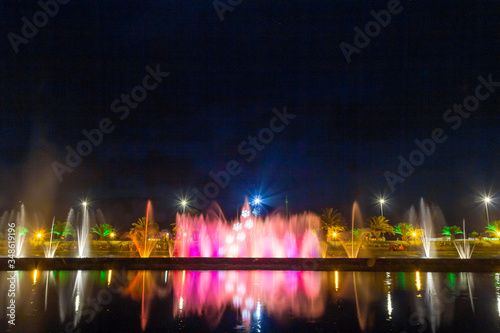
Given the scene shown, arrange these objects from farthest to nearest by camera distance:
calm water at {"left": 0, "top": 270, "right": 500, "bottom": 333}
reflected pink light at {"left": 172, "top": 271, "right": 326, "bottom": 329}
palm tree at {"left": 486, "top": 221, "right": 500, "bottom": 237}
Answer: palm tree at {"left": 486, "top": 221, "right": 500, "bottom": 237}, reflected pink light at {"left": 172, "top": 271, "right": 326, "bottom": 329}, calm water at {"left": 0, "top": 270, "right": 500, "bottom": 333}

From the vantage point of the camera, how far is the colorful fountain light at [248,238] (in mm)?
30094

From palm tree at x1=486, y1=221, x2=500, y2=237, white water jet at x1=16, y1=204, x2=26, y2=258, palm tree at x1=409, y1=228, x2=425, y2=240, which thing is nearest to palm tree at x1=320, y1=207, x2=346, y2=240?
palm tree at x1=409, y1=228, x2=425, y2=240

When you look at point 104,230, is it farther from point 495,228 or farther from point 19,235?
point 495,228

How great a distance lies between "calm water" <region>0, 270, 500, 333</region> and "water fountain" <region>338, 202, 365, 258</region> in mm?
14801

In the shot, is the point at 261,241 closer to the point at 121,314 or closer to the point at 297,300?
the point at 297,300

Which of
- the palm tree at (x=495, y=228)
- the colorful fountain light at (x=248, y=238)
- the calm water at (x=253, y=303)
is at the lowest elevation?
the calm water at (x=253, y=303)

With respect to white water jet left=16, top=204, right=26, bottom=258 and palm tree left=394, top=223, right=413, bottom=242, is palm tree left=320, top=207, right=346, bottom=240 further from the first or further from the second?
white water jet left=16, top=204, right=26, bottom=258

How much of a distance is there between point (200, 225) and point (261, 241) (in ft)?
18.2

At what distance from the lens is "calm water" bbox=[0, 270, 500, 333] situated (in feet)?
31.0

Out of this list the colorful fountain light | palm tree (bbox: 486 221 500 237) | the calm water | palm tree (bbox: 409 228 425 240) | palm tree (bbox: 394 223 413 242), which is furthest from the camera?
palm tree (bbox: 486 221 500 237)

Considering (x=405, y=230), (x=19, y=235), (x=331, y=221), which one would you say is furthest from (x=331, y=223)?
(x=19, y=235)

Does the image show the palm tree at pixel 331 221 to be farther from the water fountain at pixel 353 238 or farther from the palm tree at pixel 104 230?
the palm tree at pixel 104 230

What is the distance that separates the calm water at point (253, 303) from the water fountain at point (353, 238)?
→ 14.8m

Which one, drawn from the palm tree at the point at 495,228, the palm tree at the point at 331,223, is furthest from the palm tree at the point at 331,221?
the palm tree at the point at 495,228
